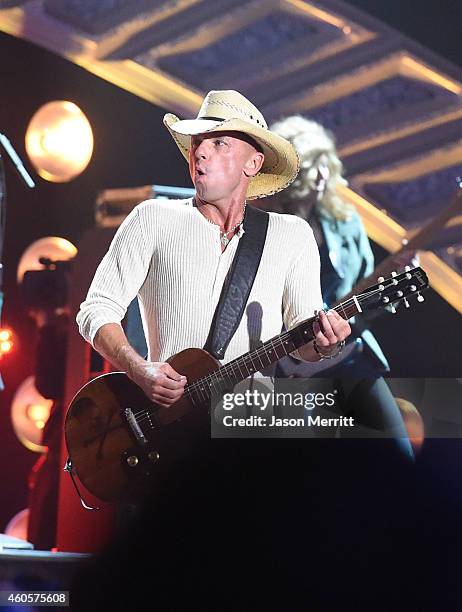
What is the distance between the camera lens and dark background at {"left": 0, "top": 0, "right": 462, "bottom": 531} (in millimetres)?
3723

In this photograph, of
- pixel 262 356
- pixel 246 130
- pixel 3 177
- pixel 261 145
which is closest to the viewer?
pixel 262 356

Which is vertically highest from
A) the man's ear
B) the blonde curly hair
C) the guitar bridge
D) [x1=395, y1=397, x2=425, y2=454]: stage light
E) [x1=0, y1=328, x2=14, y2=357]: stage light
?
the blonde curly hair

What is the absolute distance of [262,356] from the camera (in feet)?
10.1

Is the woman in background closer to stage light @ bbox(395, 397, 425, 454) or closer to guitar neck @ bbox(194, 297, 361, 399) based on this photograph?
stage light @ bbox(395, 397, 425, 454)

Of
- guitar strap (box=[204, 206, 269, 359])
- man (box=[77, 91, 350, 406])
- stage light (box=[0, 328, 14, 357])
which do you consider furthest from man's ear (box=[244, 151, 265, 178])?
stage light (box=[0, 328, 14, 357])

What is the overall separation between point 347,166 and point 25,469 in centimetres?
177

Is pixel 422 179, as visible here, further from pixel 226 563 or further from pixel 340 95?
pixel 226 563

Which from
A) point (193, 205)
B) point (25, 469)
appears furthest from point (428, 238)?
point (25, 469)

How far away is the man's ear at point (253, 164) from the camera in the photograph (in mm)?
3303

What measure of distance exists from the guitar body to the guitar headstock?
0.53 metres

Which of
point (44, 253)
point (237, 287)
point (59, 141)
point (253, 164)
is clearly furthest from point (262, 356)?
point (59, 141)

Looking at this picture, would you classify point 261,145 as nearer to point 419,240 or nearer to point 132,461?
point 419,240

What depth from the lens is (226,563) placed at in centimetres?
313

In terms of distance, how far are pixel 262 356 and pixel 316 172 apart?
101 cm
